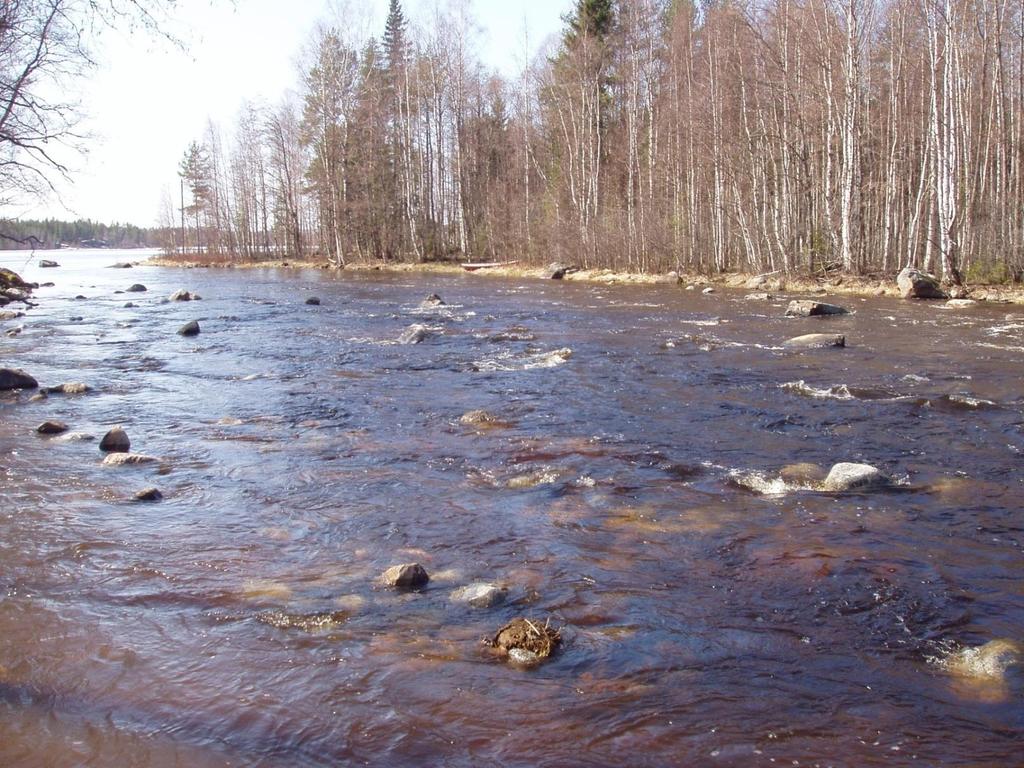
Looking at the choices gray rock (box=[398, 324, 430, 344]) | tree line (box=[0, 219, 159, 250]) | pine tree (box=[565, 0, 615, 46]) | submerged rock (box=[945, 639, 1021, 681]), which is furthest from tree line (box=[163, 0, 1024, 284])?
tree line (box=[0, 219, 159, 250])

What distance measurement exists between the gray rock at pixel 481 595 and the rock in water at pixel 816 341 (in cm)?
1015

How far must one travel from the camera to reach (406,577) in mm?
4609

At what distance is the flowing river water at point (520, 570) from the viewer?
3291mm

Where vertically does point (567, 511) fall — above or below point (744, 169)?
below

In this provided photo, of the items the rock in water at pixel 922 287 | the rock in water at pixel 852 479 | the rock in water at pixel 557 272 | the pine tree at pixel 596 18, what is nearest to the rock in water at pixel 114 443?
the rock in water at pixel 852 479

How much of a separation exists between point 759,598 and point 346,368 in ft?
29.1

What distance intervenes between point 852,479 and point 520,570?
3.01m

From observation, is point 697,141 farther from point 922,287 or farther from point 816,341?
point 816,341

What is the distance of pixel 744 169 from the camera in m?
29.1

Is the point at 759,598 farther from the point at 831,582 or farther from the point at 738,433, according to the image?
the point at 738,433

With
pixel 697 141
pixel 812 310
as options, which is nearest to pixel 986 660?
pixel 812 310

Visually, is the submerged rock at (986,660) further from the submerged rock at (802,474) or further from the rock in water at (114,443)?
the rock in water at (114,443)

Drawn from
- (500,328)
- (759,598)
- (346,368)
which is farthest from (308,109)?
(759,598)

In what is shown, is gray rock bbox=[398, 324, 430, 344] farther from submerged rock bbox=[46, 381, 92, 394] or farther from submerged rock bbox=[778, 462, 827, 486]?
submerged rock bbox=[778, 462, 827, 486]
